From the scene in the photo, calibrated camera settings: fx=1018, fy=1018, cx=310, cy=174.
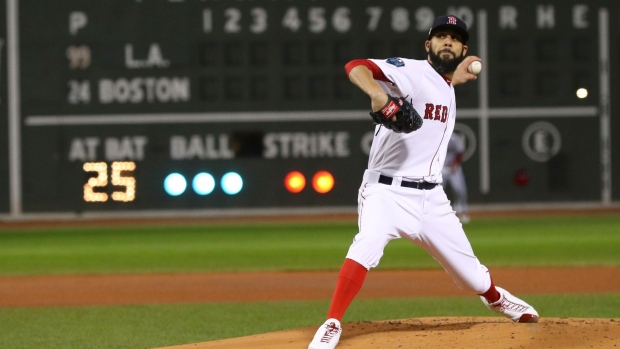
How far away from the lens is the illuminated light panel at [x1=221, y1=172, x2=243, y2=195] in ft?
46.4

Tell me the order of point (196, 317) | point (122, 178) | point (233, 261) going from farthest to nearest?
1. point (122, 178)
2. point (233, 261)
3. point (196, 317)

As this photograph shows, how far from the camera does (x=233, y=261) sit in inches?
392

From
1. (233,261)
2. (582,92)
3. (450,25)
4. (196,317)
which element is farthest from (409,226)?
(582,92)

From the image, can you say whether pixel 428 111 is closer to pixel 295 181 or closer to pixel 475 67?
pixel 475 67

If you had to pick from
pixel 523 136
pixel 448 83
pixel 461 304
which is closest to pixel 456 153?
pixel 523 136

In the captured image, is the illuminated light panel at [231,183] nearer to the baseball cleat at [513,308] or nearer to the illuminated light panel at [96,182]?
the illuminated light panel at [96,182]

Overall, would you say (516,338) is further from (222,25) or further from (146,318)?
(222,25)

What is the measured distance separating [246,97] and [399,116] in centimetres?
1004

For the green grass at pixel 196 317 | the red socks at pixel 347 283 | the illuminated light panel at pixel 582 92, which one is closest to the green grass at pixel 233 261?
the green grass at pixel 196 317

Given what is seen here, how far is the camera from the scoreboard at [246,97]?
13992mm

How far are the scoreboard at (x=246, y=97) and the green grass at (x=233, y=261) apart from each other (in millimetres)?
625

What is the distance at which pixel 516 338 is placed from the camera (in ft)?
15.1

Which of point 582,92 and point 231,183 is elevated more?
point 582,92

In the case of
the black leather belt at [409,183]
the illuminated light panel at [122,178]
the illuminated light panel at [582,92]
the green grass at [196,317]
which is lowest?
the green grass at [196,317]
